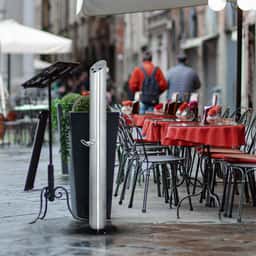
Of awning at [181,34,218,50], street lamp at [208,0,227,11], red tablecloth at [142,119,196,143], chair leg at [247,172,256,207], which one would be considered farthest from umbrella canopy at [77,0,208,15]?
awning at [181,34,218,50]

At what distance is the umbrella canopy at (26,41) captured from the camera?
70.7 ft

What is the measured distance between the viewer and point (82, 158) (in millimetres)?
9094

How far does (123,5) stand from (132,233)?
11.7ft

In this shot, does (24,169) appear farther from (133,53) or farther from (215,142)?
(133,53)

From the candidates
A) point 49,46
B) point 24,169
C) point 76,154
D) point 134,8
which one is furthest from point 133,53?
point 76,154

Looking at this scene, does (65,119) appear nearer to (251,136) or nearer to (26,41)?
(251,136)

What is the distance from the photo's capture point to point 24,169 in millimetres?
15062

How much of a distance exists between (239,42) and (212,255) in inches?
246

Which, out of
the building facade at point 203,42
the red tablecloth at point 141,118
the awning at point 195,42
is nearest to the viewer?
the red tablecloth at point 141,118

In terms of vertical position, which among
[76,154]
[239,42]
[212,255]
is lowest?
[212,255]

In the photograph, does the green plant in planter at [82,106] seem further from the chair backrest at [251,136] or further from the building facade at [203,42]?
the building facade at [203,42]

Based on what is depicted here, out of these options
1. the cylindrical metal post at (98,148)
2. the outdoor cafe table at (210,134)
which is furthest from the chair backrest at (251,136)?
the cylindrical metal post at (98,148)

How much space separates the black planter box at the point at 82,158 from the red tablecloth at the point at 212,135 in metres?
1.00

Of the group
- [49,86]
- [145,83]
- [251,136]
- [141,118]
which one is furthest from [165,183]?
[145,83]
